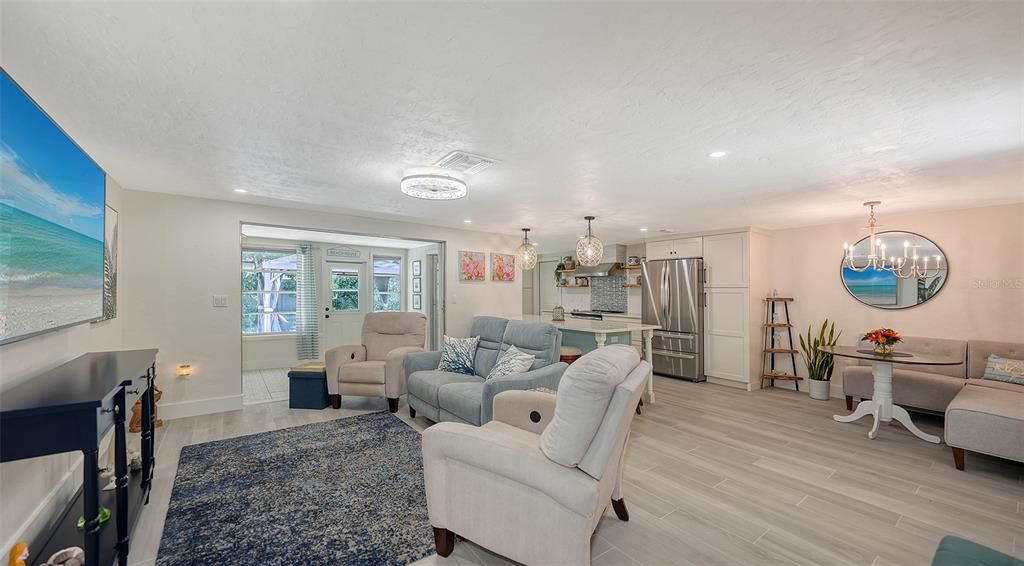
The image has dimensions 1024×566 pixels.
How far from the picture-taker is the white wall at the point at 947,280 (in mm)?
4219

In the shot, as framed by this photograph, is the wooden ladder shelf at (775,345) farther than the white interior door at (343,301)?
No

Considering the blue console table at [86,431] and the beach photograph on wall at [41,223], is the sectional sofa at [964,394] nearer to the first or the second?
the blue console table at [86,431]

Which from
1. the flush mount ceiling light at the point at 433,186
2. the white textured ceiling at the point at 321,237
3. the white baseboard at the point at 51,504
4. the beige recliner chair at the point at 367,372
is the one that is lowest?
the white baseboard at the point at 51,504

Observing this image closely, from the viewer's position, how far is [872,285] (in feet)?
16.7

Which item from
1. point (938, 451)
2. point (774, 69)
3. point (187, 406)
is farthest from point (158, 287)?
point (938, 451)

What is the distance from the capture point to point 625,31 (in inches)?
57.5

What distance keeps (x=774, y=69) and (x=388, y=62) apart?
159 centimetres

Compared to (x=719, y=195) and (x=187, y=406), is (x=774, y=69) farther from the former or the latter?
(x=187, y=406)

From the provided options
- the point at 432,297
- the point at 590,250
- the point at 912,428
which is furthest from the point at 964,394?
the point at 432,297

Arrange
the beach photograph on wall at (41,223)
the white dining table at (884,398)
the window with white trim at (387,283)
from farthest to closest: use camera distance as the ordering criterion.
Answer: the window with white trim at (387,283) < the white dining table at (884,398) < the beach photograph on wall at (41,223)

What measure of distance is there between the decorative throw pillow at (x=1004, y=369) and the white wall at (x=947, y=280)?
439 mm

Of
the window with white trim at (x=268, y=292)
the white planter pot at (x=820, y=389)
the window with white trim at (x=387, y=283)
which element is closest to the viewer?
the white planter pot at (x=820, y=389)

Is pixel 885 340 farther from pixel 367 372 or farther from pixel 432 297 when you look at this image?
pixel 432 297

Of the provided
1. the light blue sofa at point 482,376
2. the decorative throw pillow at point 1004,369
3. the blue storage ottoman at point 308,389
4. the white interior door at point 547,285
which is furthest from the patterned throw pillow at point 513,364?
the white interior door at point 547,285
